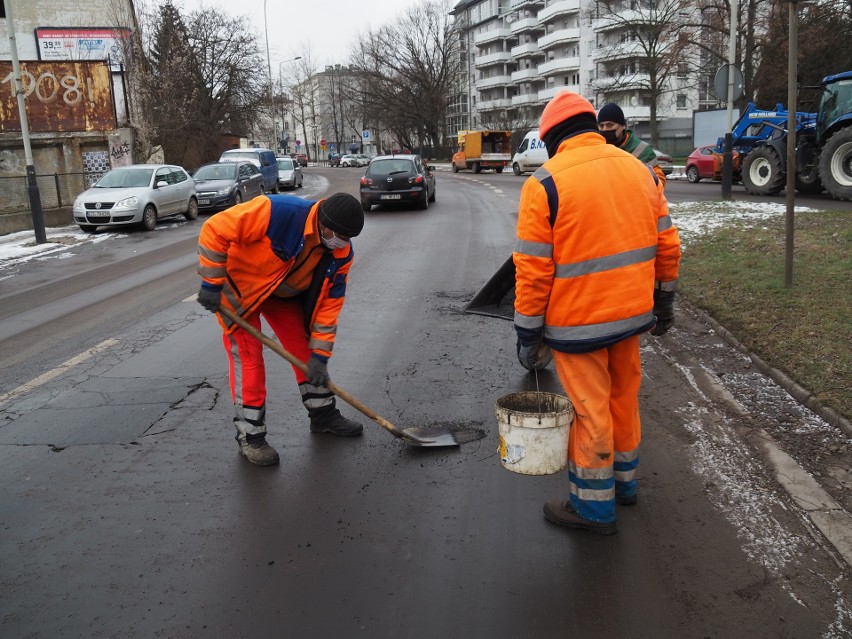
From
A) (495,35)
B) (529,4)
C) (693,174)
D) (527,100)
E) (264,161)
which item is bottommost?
(693,174)

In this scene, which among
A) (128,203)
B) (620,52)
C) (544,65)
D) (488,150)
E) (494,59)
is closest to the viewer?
(128,203)

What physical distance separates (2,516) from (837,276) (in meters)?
7.57

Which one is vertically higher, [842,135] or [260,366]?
[842,135]

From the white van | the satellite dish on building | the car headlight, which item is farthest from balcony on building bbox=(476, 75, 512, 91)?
the car headlight

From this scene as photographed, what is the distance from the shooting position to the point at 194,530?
3494 millimetres

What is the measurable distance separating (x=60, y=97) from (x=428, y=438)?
994 inches

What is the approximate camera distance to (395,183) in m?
19.6

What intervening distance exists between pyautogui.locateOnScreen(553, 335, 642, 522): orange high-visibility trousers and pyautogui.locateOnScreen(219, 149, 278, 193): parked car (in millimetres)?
25370

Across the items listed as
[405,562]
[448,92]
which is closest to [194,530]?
[405,562]

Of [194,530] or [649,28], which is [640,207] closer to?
[194,530]

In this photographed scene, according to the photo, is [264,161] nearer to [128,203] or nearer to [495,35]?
[128,203]

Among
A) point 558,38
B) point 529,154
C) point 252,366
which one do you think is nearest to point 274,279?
point 252,366

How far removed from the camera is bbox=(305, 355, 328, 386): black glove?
4.19 metres

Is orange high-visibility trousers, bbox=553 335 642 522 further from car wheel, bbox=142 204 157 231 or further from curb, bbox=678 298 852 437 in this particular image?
car wheel, bbox=142 204 157 231
